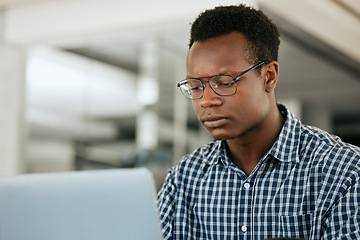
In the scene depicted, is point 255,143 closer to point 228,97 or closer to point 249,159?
point 249,159

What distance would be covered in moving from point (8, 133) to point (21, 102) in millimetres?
304

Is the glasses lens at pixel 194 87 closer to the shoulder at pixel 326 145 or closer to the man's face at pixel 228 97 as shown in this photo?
the man's face at pixel 228 97

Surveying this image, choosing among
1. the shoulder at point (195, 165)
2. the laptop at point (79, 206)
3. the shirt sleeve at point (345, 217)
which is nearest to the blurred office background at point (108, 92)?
the shoulder at point (195, 165)

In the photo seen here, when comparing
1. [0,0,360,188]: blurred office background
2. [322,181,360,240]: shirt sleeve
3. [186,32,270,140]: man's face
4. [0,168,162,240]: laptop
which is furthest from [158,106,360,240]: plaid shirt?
[0,0,360,188]: blurred office background

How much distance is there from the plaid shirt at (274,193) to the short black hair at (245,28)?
0.60 ft

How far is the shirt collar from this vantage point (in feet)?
4.38

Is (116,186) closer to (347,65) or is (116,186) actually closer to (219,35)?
(219,35)

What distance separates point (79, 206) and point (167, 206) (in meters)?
0.61

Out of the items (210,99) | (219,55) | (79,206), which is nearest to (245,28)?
(219,55)

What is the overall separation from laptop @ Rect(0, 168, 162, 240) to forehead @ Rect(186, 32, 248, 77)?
1.50 feet

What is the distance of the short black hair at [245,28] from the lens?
1361mm

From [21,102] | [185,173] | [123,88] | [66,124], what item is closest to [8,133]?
[21,102]

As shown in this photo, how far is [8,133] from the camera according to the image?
5.00 m

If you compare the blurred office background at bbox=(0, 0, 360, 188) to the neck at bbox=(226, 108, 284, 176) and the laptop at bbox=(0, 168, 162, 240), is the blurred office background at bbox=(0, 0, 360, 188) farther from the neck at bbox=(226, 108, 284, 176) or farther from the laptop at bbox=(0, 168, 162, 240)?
the laptop at bbox=(0, 168, 162, 240)
